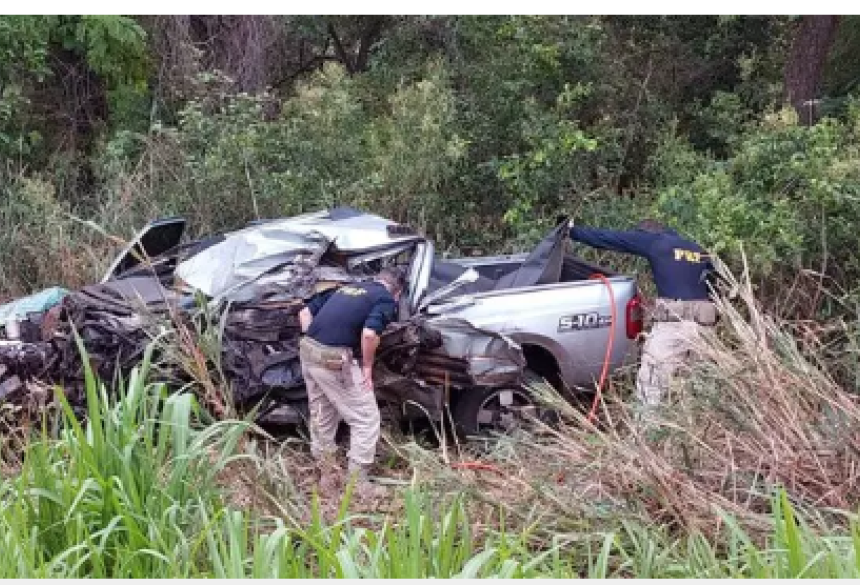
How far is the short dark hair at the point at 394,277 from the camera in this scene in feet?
22.4

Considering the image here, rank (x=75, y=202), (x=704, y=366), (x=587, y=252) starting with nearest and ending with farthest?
(x=704, y=366) → (x=587, y=252) → (x=75, y=202)

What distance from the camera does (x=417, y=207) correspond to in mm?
10711

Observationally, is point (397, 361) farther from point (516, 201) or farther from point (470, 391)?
point (516, 201)

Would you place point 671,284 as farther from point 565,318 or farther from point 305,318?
point 305,318

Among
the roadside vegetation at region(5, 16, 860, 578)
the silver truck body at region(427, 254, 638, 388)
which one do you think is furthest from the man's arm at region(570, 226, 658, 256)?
the roadside vegetation at region(5, 16, 860, 578)

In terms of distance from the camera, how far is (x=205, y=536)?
3893mm

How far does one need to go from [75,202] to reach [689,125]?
6.69 metres

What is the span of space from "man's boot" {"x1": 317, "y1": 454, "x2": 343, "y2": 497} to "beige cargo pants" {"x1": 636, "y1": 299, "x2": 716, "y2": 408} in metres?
1.82

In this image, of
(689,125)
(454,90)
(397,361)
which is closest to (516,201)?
(454,90)

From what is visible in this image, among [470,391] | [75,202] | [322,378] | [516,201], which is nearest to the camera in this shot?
[322,378]

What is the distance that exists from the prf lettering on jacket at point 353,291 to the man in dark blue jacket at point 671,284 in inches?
72.7

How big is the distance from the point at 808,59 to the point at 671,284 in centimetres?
479

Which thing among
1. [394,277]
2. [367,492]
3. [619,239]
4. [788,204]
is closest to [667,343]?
[619,239]

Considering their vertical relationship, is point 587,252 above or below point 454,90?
below
